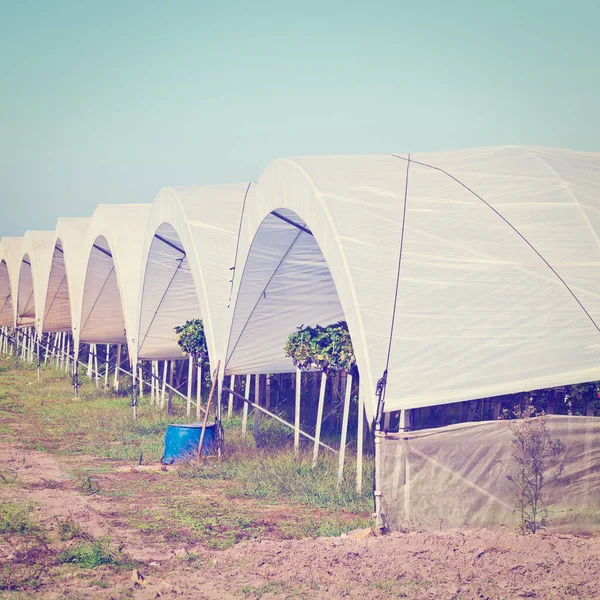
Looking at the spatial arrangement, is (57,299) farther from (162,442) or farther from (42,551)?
(42,551)

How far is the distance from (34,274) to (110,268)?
363 inches

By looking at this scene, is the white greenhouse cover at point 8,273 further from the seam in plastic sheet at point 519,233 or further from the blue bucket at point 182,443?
the seam in plastic sheet at point 519,233

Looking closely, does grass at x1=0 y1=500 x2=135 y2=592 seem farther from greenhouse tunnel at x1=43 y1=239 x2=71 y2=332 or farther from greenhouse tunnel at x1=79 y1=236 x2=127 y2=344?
greenhouse tunnel at x1=43 y1=239 x2=71 y2=332

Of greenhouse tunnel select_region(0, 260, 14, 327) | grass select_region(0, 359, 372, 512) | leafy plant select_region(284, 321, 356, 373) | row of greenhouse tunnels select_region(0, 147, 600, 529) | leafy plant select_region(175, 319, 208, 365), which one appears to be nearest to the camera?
row of greenhouse tunnels select_region(0, 147, 600, 529)

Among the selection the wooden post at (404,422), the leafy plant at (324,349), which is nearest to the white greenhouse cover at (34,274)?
the leafy plant at (324,349)

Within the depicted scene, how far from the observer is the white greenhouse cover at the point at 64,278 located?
73.3 feet

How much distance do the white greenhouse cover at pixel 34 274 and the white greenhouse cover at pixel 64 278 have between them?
321mm

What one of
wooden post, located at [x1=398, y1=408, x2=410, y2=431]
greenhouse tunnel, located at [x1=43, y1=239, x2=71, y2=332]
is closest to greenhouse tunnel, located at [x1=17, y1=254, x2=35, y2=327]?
greenhouse tunnel, located at [x1=43, y1=239, x2=71, y2=332]

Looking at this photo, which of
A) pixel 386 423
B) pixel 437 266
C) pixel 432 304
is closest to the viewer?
pixel 386 423

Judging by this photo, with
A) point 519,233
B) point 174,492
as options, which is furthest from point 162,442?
point 519,233

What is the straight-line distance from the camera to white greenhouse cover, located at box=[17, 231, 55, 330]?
27.5m

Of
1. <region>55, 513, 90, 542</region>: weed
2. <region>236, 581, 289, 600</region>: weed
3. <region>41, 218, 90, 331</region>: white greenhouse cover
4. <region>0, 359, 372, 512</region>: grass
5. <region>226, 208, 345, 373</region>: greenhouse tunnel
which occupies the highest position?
<region>41, 218, 90, 331</region>: white greenhouse cover

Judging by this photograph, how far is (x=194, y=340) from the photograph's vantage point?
14875 mm

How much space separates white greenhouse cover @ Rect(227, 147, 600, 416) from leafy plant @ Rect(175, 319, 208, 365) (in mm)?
4668
